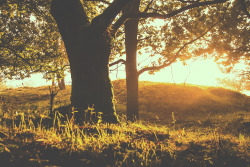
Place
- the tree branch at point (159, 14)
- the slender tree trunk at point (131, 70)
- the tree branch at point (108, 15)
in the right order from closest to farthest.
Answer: the tree branch at point (108, 15), the tree branch at point (159, 14), the slender tree trunk at point (131, 70)

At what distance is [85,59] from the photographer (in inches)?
170

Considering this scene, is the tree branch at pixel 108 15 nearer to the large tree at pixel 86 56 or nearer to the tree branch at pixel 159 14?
the large tree at pixel 86 56

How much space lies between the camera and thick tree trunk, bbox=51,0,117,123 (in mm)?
4219

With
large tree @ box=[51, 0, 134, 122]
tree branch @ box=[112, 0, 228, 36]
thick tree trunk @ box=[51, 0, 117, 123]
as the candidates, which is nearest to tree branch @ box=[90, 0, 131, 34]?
large tree @ box=[51, 0, 134, 122]

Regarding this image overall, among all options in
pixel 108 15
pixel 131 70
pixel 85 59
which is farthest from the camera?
pixel 131 70

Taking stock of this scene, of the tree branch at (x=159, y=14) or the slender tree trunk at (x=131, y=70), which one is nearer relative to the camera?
the tree branch at (x=159, y=14)

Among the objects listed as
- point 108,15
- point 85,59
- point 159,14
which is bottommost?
point 85,59

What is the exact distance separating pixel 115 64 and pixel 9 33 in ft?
20.6

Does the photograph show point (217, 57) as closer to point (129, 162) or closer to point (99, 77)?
point (99, 77)

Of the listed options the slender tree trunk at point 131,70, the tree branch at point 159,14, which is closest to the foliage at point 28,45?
the slender tree trunk at point 131,70

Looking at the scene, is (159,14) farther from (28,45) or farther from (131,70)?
(28,45)

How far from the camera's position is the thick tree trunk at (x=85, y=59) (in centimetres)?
422

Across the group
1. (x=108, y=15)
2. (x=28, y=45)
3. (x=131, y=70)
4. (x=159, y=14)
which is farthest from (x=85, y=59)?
(x=28, y=45)

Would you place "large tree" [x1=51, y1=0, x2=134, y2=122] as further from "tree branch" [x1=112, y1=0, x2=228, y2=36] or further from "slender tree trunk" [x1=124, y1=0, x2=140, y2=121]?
"slender tree trunk" [x1=124, y1=0, x2=140, y2=121]
